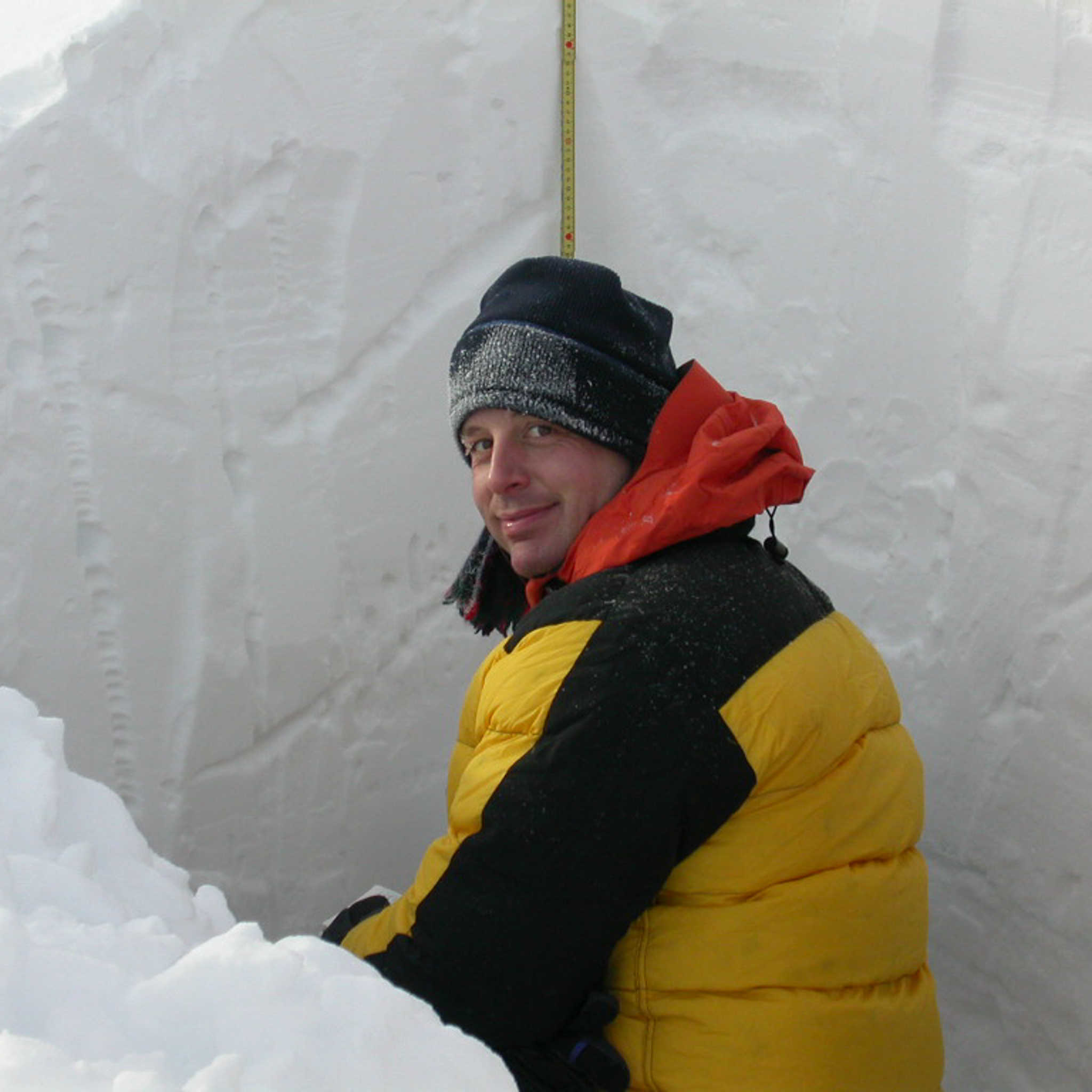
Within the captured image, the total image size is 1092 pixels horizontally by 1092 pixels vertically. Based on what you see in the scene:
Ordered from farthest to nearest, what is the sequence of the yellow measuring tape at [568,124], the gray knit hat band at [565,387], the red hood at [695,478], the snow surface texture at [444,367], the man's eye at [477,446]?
1. the yellow measuring tape at [568,124]
2. the snow surface texture at [444,367]
3. the man's eye at [477,446]
4. the gray knit hat band at [565,387]
5. the red hood at [695,478]

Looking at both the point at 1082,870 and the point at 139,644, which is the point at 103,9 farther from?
the point at 1082,870

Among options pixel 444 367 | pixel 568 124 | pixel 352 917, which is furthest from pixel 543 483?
pixel 568 124

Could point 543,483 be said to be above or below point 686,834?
above

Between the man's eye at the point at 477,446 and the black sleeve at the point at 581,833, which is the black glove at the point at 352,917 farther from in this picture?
the man's eye at the point at 477,446

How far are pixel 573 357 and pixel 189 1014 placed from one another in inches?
36.7

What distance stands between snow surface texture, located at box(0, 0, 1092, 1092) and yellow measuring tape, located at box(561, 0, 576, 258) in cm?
3

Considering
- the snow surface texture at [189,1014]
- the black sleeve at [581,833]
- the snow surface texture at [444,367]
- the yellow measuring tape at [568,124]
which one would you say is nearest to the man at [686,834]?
the black sleeve at [581,833]

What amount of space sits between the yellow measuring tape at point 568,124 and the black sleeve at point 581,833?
1.36 m

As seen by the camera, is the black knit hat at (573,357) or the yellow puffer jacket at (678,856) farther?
the black knit hat at (573,357)

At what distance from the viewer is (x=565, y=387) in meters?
1.52

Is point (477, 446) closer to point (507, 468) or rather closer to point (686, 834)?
point (507, 468)

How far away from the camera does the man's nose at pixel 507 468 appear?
5.12ft

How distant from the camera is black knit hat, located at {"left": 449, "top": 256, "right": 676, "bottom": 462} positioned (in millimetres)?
1527

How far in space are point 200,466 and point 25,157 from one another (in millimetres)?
526
